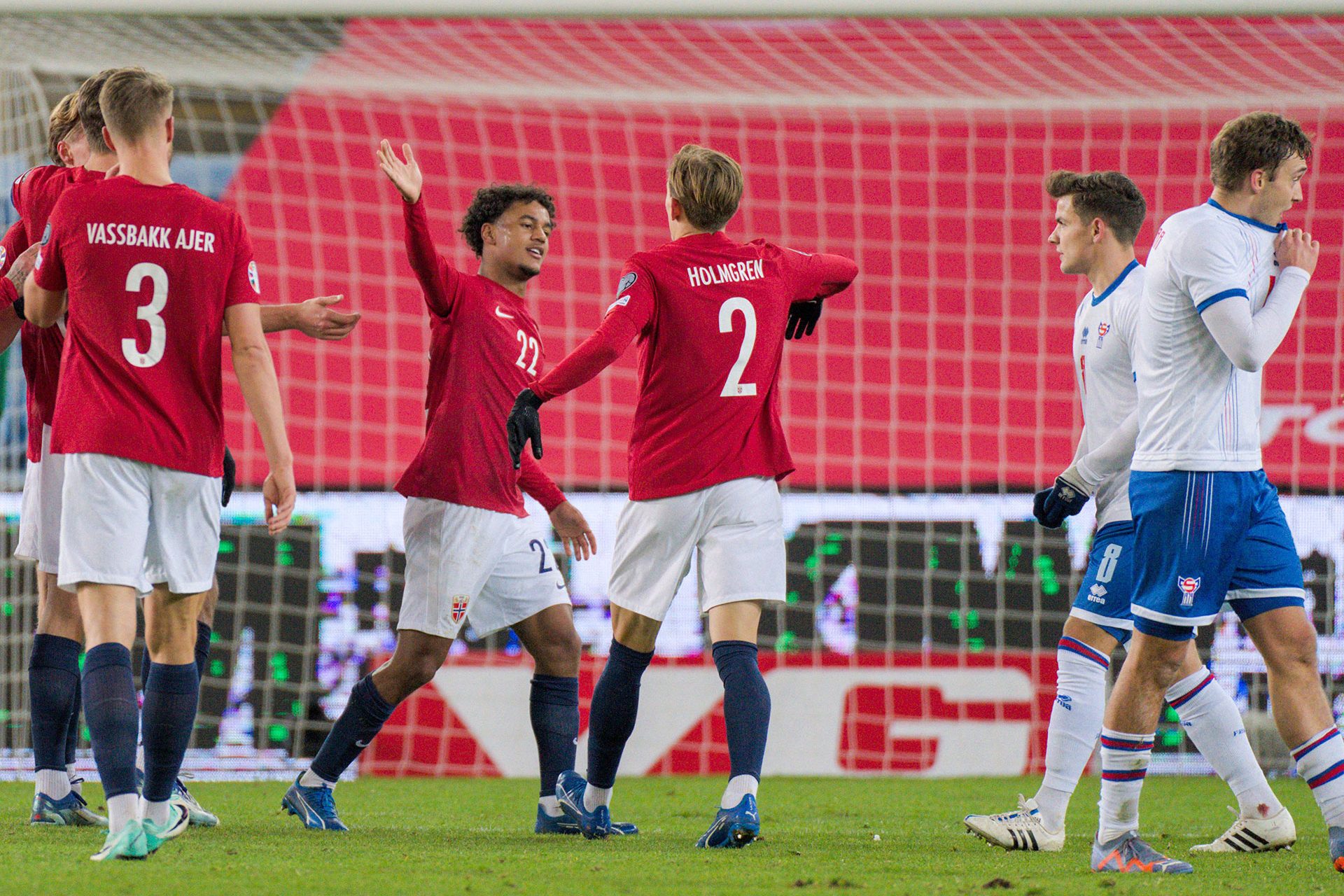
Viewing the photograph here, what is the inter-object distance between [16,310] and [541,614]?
1647 millimetres

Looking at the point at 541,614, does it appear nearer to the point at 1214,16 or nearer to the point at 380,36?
the point at 1214,16

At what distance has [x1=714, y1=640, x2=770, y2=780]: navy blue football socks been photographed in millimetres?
3619

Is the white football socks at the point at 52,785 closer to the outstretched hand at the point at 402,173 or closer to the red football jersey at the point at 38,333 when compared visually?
the red football jersey at the point at 38,333

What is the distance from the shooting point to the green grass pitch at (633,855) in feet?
9.81

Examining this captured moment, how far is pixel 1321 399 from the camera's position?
773cm

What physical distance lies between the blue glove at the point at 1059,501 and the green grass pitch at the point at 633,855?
85 cm

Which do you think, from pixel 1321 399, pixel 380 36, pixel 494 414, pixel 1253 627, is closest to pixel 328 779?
pixel 494 414

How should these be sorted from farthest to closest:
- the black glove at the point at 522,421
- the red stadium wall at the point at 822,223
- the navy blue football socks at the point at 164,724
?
the red stadium wall at the point at 822,223 → the black glove at the point at 522,421 → the navy blue football socks at the point at 164,724

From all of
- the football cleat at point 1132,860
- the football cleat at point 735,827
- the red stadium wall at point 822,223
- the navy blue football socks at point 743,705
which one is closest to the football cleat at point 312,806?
the football cleat at point 735,827

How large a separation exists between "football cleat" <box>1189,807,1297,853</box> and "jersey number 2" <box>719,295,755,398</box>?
169 cm

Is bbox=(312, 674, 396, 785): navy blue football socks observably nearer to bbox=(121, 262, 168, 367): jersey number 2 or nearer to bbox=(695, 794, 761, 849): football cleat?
bbox=(695, 794, 761, 849): football cleat

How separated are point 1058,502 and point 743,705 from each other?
975 mm

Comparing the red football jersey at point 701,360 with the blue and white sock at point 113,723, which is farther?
the red football jersey at point 701,360

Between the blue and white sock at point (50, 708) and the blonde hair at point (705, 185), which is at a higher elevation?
the blonde hair at point (705, 185)
